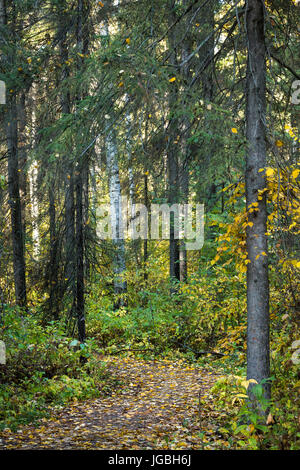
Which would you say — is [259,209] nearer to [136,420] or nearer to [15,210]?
[136,420]

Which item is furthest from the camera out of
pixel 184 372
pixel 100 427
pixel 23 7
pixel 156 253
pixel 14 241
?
pixel 156 253

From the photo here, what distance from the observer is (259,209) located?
5.00 meters

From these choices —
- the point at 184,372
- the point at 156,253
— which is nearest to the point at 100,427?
the point at 184,372

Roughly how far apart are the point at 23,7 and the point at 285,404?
25.7 ft

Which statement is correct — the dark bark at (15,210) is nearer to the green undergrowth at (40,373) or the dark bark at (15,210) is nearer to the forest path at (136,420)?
the green undergrowth at (40,373)

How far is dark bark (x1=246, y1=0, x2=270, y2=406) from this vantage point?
498 centimetres

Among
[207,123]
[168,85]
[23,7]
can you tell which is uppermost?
[23,7]

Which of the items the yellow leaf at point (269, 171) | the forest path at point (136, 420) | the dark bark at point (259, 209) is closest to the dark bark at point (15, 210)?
the forest path at point (136, 420)

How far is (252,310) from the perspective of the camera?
5.01 metres

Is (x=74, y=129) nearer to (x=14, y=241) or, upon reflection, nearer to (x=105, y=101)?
(x=105, y=101)

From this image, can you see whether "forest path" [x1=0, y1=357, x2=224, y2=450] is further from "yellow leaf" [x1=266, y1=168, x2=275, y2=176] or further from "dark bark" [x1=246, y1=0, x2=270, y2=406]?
"yellow leaf" [x1=266, y1=168, x2=275, y2=176]

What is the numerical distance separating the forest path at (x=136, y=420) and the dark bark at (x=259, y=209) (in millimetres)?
911

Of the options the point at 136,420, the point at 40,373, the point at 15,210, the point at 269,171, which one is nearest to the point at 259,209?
the point at 269,171

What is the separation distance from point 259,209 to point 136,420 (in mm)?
3286
